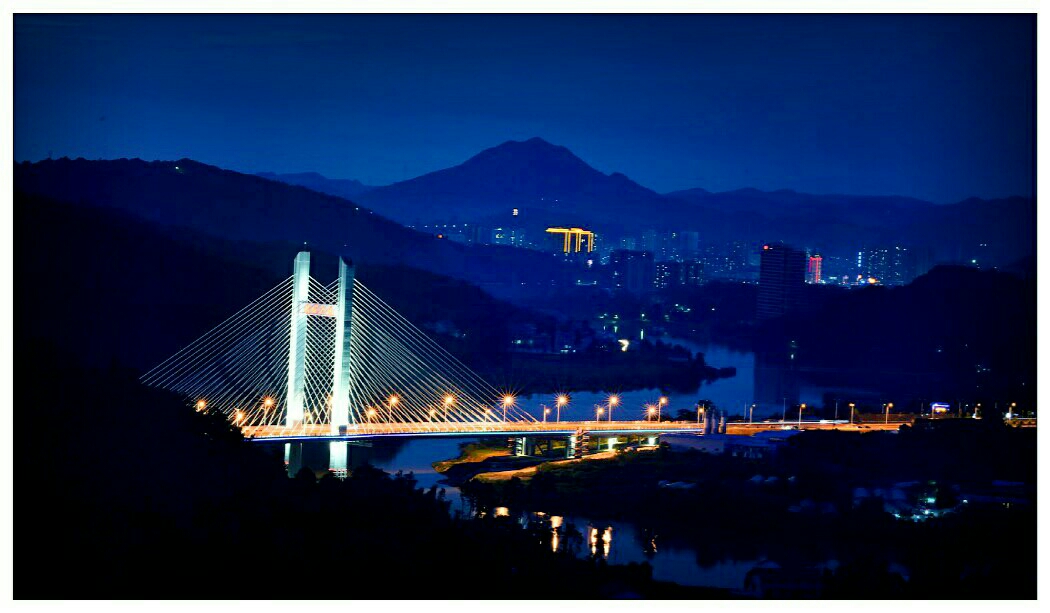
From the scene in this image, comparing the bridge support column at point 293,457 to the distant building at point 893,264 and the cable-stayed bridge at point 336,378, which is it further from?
the distant building at point 893,264

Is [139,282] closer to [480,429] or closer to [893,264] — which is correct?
[480,429]

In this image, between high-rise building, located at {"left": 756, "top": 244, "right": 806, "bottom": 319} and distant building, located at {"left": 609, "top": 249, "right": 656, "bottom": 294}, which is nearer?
high-rise building, located at {"left": 756, "top": 244, "right": 806, "bottom": 319}

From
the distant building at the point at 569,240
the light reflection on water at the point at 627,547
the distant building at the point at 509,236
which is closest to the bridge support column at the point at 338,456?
the light reflection on water at the point at 627,547

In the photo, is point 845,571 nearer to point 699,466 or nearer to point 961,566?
point 961,566

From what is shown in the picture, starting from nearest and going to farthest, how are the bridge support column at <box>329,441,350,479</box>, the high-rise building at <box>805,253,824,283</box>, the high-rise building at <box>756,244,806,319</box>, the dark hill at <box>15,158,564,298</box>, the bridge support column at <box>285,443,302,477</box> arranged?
the bridge support column at <box>285,443,302,477</box>
the bridge support column at <box>329,441,350,479</box>
the dark hill at <box>15,158,564,298</box>
the high-rise building at <box>756,244,806,319</box>
the high-rise building at <box>805,253,824,283</box>

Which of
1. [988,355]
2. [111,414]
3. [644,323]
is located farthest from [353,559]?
[644,323]

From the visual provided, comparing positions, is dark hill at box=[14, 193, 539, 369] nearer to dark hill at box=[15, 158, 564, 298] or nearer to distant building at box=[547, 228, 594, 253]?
dark hill at box=[15, 158, 564, 298]

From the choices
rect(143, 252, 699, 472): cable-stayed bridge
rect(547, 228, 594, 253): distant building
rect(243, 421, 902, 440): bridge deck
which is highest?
rect(547, 228, 594, 253): distant building

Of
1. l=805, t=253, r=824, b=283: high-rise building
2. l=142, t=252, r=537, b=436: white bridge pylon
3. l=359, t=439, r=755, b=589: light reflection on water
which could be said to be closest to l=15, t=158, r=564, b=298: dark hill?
l=142, t=252, r=537, b=436: white bridge pylon
